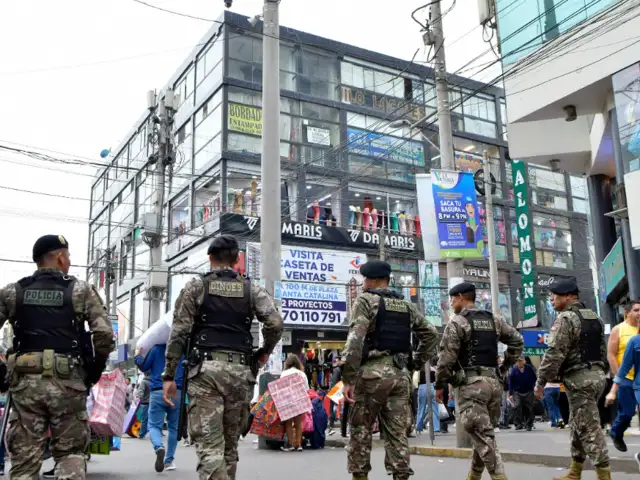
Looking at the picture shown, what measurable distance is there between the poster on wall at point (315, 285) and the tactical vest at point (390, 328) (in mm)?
21505

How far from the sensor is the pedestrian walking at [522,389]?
16.7m

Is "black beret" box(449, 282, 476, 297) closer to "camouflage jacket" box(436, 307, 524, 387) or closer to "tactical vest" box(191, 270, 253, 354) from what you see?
"camouflage jacket" box(436, 307, 524, 387)

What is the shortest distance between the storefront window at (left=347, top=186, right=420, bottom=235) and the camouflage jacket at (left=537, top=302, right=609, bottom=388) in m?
24.5

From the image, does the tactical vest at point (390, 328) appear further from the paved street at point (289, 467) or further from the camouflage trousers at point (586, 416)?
the paved street at point (289, 467)

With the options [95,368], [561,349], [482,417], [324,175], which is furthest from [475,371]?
[324,175]

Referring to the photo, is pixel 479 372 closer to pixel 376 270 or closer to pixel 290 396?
pixel 376 270

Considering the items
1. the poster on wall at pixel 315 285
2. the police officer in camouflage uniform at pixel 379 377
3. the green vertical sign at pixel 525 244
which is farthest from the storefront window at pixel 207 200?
the police officer in camouflage uniform at pixel 379 377

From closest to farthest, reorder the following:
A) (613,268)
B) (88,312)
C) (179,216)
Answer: (88,312), (613,268), (179,216)

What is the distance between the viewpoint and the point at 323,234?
97.0ft

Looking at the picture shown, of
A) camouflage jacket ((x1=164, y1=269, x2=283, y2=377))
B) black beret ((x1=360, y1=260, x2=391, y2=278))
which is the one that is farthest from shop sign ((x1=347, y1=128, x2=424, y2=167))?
camouflage jacket ((x1=164, y1=269, x2=283, y2=377))

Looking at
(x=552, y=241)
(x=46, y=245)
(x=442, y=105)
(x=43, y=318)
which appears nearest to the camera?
(x=43, y=318)

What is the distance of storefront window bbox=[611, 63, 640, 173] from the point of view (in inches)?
487

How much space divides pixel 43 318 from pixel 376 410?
2728mm

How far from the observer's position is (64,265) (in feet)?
16.0
